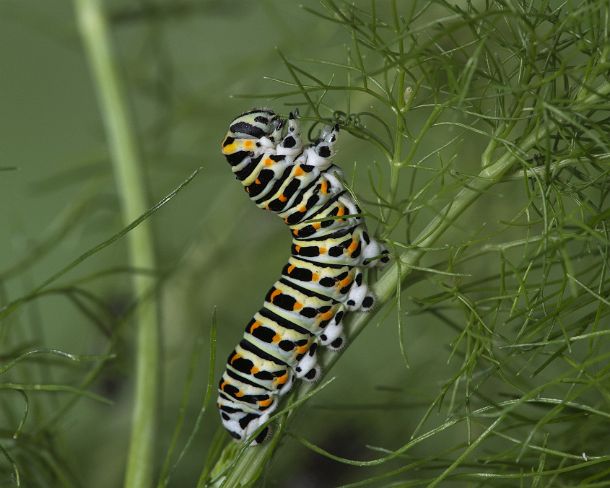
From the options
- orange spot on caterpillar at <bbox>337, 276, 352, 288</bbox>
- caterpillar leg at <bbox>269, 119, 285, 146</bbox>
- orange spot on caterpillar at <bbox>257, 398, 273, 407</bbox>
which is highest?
caterpillar leg at <bbox>269, 119, 285, 146</bbox>

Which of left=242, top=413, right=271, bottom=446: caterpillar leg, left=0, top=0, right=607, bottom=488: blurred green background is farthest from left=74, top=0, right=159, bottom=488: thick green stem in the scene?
left=242, top=413, right=271, bottom=446: caterpillar leg

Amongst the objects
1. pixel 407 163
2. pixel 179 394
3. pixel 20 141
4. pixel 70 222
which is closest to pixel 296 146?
pixel 407 163

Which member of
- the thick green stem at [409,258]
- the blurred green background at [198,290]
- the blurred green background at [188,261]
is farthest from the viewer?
the blurred green background at [188,261]

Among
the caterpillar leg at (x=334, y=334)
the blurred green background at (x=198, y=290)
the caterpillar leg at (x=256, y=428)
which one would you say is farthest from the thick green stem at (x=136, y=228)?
the caterpillar leg at (x=334, y=334)

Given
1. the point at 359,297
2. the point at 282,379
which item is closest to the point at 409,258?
the point at 359,297

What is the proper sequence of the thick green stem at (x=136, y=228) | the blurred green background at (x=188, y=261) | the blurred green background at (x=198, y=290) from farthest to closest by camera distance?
the blurred green background at (x=188, y=261)
the blurred green background at (x=198, y=290)
the thick green stem at (x=136, y=228)

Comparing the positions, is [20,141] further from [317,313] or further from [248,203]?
[317,313]

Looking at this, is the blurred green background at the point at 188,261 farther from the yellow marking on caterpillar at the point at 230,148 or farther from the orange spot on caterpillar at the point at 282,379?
the yellow marking on caterpillar at the point at 230,148

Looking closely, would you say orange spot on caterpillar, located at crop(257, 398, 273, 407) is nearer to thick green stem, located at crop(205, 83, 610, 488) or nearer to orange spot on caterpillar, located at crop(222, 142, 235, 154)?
thick green stem, located at crop(205, 83, 610, 488)
